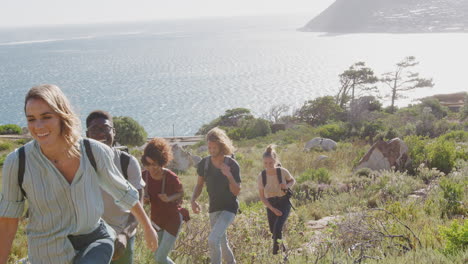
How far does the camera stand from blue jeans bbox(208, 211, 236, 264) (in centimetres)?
457

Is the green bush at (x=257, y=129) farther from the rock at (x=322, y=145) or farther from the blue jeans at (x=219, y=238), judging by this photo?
the blue jeans at (x=219, y=238)

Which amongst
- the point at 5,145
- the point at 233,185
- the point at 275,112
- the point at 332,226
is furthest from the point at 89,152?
the point at 275,112

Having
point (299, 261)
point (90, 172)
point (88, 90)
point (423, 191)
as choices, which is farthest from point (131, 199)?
point (88, 90)

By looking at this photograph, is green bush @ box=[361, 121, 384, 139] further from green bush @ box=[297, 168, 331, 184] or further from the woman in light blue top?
the woman in light blue top

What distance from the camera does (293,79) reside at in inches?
4237

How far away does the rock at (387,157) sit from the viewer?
11875 millimetres

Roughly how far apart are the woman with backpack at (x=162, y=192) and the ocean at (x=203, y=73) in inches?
2464

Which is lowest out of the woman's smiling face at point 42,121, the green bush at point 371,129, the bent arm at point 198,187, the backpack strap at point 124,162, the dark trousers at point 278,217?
the green bush at point 371,129

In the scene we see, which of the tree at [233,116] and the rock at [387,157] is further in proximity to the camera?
the tree at [233,116]

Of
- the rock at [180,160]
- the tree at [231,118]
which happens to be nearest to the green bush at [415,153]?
the rock at [180,160]

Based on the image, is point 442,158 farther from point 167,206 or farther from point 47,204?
point 47,204

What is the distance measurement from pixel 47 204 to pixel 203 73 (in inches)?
4511

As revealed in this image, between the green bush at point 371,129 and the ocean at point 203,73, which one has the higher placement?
the green bush at point 371,129

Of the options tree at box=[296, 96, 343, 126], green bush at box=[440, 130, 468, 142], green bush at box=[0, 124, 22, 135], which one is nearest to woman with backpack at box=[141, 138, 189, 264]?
green bush at box=[440, 130, 468, 142]
